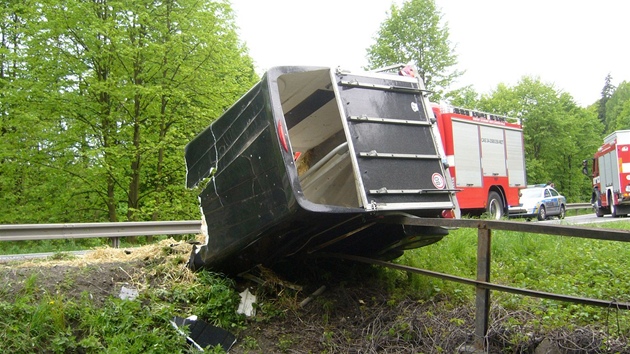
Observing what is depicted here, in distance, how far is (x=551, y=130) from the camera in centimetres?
3981

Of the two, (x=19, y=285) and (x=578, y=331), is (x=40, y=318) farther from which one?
(x=578, y=331)

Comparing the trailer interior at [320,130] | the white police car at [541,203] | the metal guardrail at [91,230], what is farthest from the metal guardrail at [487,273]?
the white police car at [541,203]

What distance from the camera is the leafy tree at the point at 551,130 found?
129ft

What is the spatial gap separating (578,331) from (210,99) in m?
13.0

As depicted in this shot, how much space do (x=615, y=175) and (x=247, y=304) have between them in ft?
55.0

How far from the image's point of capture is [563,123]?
3919cm

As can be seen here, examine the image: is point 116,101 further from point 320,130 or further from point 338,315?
point 338,315

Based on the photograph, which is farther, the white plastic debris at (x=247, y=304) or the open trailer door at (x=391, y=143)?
the white plastic debris at (x=247, y=304)

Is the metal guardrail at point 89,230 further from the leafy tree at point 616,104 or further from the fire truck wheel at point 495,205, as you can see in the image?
the leafy tree at point 616,104

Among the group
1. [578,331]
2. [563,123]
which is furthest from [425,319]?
[563,123]

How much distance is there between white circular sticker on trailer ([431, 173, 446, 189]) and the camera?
16.2 ft

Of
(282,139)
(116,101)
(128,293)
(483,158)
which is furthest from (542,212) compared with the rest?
(128,293)

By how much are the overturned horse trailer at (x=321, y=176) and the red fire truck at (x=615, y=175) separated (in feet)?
48.4

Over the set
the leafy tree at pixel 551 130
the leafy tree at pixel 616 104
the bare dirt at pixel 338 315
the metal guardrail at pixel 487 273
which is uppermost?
the leafy tree at pixel 616 104
